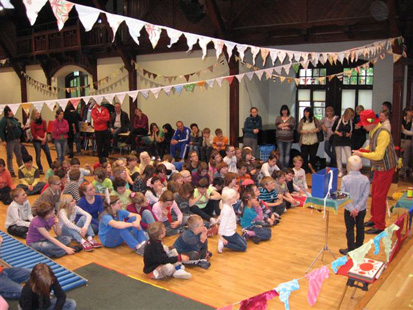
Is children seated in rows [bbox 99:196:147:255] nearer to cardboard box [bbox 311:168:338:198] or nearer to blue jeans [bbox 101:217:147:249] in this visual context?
blue jeans [bbox 101:217:147:249]

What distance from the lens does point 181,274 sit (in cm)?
482

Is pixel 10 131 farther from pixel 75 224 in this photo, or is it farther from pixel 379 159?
pixel 379 159

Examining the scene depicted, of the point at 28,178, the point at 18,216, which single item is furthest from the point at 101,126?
the point at 18,216

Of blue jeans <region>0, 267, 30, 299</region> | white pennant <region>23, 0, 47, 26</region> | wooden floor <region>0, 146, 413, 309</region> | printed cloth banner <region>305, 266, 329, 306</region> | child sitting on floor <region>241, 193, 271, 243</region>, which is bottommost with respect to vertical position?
wooden floor <region>0, 146, 413, 309</region>

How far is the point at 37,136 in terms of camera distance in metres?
10.3

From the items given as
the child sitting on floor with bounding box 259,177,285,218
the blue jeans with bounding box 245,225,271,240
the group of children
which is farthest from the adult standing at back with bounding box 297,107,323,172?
the blue jeans with bounding box 245,225,271,240

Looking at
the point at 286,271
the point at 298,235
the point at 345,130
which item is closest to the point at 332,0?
the point at 345,130

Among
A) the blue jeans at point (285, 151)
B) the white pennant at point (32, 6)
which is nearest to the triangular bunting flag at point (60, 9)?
the white pennant at point (32, 6)

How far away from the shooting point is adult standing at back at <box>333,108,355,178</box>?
9359 mm

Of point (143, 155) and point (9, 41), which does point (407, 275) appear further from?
point (9, 41)

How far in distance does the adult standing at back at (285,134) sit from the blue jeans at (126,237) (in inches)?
198

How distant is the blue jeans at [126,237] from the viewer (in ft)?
18.6

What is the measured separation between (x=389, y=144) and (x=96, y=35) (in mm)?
10624

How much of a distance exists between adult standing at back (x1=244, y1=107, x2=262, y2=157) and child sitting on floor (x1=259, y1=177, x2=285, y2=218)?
329cm
